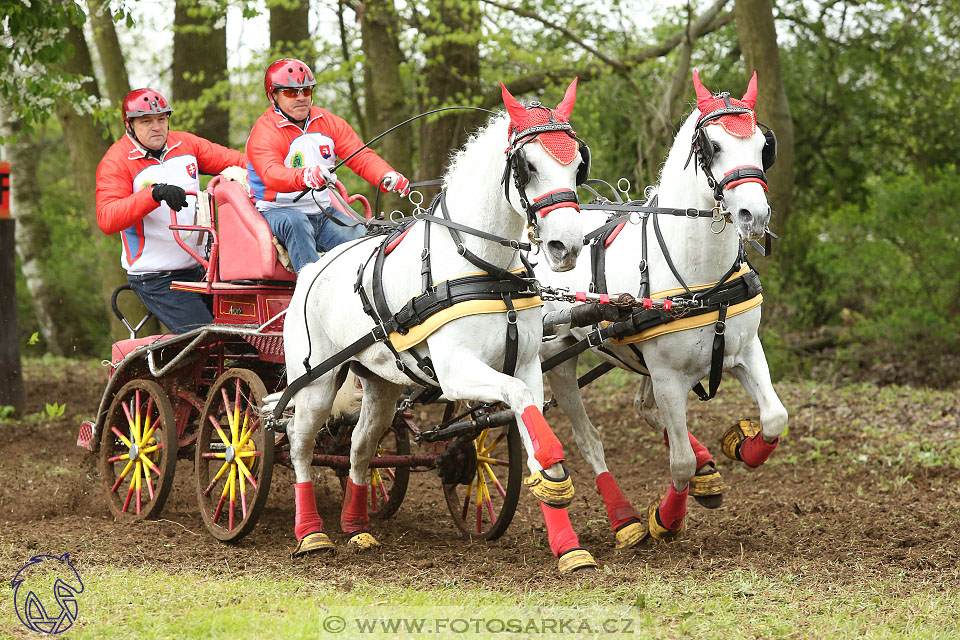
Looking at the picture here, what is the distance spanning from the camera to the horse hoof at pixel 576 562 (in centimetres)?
462

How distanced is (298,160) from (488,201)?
1905mm

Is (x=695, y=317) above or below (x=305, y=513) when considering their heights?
above

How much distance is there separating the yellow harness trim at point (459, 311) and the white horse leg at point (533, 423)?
15cm

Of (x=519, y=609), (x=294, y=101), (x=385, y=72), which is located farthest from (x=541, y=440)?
(x=385, y=72)

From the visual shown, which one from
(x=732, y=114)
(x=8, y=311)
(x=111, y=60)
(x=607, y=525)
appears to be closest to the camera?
(x=732, y=114)

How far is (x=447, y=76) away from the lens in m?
12.8

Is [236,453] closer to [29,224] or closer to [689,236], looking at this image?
[689,236]

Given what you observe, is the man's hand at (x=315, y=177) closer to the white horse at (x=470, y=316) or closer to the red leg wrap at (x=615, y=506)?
the white horse at (x=470, y=316)

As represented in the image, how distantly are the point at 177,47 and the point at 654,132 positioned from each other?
600 centimetres

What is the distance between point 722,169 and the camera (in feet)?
15.7

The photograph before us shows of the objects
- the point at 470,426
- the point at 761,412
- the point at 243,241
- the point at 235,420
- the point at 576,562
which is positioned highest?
the point at 243,241

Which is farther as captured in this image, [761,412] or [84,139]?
[84,139]

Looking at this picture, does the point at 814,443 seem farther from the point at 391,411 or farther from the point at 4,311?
the point at 4,311

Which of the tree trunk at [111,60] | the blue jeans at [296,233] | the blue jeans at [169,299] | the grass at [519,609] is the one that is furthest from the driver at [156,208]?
the tree trunk at [111,60]
